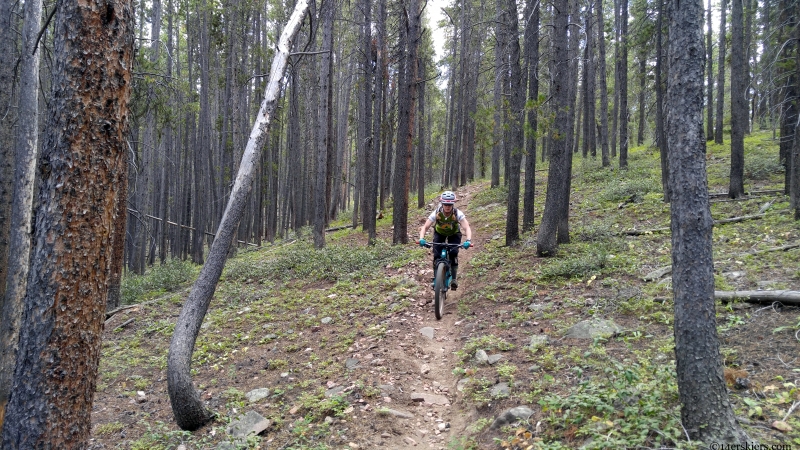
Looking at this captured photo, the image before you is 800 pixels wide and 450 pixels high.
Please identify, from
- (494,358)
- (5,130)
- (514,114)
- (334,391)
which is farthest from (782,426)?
(5,130)

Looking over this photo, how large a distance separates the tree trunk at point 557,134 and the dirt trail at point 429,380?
2.35 metres

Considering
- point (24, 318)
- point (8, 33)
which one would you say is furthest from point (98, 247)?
point (8, 33)

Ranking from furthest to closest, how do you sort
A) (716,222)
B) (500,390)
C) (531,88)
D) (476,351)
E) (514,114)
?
(531,88)
(514,114)
(716,222)
(476,351)
(500,390)

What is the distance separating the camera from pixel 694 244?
322cm

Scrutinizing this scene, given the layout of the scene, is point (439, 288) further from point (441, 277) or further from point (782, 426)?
point (782, 426)

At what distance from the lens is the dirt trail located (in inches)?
193

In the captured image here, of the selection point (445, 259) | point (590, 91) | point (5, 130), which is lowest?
point (445, 259)

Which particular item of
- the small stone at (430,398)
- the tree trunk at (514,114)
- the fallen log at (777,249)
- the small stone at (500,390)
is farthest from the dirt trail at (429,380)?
the fallen log at (777,249)

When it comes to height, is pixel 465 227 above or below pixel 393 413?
above

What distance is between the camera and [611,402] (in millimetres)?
4102

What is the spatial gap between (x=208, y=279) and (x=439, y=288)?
154 inches

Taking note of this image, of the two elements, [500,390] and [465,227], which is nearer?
[500,390]

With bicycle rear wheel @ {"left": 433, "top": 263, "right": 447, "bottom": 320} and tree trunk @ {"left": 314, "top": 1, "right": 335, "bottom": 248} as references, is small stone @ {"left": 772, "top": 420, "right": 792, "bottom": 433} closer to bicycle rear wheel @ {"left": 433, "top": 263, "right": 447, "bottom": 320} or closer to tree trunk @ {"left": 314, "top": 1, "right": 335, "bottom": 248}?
bicycle rear wheel @ {"left": 433, "top": 263, "right": 447, "bottom": 320}

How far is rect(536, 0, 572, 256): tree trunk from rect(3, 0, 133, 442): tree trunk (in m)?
8.21
